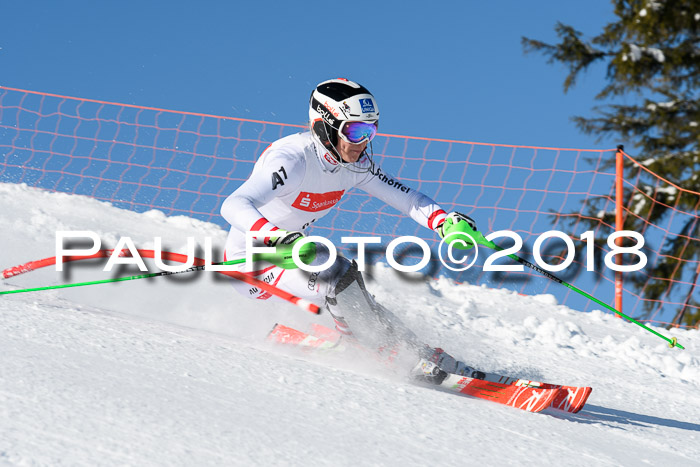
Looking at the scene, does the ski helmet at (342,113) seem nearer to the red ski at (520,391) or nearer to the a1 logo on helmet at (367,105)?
the a1 logo on helmet at (367,105)

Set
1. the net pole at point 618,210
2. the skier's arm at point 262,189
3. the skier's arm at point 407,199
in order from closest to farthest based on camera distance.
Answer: the skier's arm at point 262,189 < the skier's arm at point 407,199 < the net pole at point 618,210

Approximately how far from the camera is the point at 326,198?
167 inches

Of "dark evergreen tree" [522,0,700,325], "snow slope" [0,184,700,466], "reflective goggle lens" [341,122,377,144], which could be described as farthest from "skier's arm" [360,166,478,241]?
"dark evergreen tree" [522,0,700,325]

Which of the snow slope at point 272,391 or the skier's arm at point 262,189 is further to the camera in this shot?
the skier's arm at point 262,189

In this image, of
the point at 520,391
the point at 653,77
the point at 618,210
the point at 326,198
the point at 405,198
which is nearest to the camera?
the point at 520,391

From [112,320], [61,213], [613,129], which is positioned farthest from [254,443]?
[613,129]

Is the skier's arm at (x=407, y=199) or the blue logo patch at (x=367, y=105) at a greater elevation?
the blue logo patch at (x=367, y=105)

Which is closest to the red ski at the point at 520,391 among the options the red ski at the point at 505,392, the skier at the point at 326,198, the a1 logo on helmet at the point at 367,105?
the red ski at the point at 505,392

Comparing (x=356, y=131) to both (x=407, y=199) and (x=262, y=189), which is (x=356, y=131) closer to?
(x=262, y=189)

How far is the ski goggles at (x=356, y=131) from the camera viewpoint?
13.0ft

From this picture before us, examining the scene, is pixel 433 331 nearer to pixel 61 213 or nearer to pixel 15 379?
pixel 15 379

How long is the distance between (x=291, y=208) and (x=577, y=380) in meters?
2.17

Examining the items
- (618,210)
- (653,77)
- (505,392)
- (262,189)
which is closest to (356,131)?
(262,189)

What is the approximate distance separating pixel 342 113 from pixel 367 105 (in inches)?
5.4
